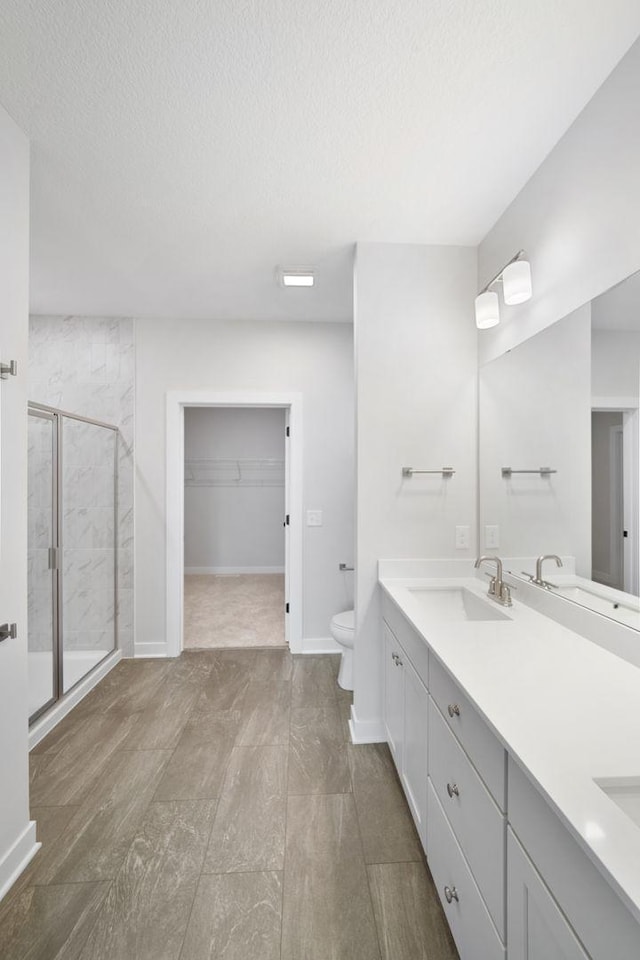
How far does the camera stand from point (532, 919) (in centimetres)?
82

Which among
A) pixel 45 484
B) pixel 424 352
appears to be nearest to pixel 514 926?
pixel 424 352

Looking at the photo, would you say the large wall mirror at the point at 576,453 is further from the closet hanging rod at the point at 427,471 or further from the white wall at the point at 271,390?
the white wall at the point at 271,390

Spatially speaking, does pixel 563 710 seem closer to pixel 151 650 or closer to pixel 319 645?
pixel 319 645

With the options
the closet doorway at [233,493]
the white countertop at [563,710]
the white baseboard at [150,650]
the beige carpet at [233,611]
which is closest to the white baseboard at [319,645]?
the beige carpet at [233,611]

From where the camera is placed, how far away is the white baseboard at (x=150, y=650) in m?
3.40

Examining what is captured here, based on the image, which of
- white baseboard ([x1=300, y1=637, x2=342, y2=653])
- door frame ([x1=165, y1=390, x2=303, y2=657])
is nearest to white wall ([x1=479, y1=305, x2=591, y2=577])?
door frame ([x1=165, y1=390, x2=303, y2=657])

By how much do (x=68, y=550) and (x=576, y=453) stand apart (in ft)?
9.46

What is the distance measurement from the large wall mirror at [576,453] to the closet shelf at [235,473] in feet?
14.8

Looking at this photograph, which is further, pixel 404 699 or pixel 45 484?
pixel 45 484

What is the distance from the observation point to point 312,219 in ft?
6.89

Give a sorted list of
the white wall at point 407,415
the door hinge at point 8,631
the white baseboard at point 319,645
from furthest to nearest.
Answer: the white baseboard at point 319,645, the white wall at point 407,415, the door hinge at point 8,631

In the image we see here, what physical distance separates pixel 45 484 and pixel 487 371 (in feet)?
8.45

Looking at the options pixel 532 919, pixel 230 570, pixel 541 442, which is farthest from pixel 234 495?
pixel 532 919

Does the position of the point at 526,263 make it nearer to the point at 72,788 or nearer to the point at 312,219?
the point at 312,219
